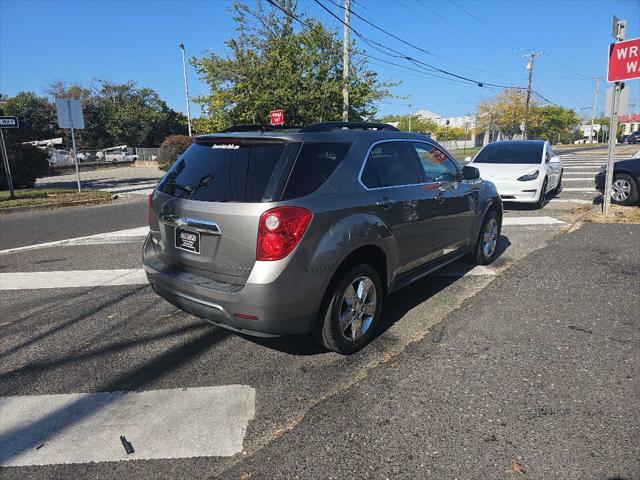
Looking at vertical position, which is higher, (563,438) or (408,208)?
(408,208)

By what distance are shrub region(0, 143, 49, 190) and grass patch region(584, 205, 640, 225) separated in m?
19.3

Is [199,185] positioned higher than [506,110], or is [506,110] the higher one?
[506,110]

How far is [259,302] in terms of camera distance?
2.93 m

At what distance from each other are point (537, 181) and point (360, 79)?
1356 cm

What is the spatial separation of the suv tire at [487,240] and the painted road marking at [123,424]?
3.80 m

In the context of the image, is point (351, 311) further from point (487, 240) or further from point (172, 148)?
point (172, 148)

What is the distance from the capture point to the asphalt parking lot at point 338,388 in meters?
2.42

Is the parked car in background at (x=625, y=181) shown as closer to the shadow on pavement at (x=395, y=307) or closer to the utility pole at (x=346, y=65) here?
the shadow on pavement at (x=395, y=307)

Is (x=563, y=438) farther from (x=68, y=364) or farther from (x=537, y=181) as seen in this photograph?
(x=537, y=181)

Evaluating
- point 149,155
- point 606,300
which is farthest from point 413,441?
point 149,155

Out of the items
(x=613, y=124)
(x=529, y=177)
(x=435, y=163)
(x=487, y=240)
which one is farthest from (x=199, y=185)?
(x=613, y=124)

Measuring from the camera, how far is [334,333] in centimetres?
337

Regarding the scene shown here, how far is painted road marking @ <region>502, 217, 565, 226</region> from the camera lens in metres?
8.78

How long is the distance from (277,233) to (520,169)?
882 cm
